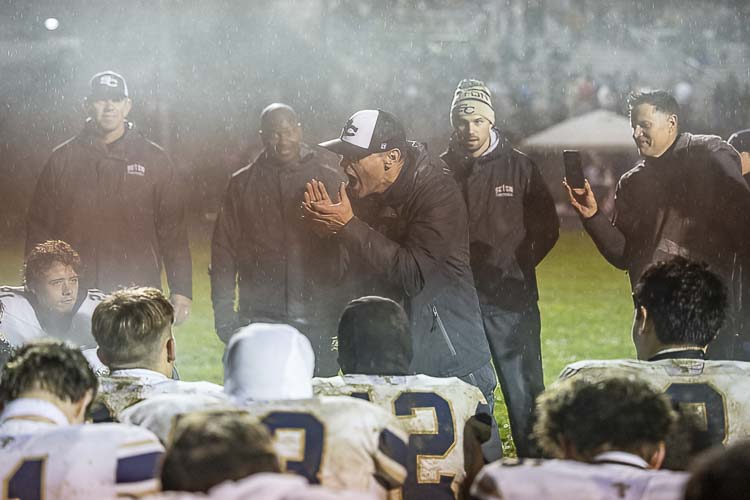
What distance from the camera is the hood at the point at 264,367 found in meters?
2.79

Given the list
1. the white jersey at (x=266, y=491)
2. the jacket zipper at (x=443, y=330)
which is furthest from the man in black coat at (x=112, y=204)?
the white jersey at (x=266, y=491)

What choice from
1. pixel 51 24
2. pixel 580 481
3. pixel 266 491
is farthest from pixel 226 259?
pixel 266 491

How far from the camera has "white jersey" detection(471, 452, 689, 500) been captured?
224 cm

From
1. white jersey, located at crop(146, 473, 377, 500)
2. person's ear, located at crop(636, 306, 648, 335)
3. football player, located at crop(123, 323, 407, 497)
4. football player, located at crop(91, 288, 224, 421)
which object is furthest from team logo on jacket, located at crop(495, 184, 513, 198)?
white jersey, located at crop(146, 473, 377, 500)

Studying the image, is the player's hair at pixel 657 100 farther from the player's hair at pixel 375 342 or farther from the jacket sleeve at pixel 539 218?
the player's hair at pixel 375 342

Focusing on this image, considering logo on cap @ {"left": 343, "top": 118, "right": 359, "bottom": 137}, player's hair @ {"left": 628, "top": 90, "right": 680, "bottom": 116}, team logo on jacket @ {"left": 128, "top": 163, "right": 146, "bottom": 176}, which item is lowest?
team logo on jacket @ {"left": 128, "top": 163, "right": 146, "bottom": 176}

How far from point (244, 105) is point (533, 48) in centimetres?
158

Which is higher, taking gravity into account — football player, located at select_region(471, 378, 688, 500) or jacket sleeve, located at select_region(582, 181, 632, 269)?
jacket sleeve, located at select_region(582, 181, 632, 269)

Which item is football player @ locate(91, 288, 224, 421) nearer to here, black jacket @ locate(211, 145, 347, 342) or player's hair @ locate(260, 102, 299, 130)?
black jacket @ locate(211, 145, 347, 342)

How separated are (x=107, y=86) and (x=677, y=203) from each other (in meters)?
3.05

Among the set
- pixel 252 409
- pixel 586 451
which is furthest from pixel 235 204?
pixel 586 451

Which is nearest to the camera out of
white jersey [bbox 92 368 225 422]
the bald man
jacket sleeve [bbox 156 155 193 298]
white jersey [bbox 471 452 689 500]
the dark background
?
white jersey [bbox 471 452 689 500]

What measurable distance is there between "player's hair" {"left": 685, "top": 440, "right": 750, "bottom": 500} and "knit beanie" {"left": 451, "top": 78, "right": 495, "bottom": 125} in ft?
11.8

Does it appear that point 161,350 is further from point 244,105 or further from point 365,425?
point 244,105
